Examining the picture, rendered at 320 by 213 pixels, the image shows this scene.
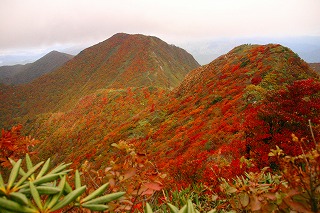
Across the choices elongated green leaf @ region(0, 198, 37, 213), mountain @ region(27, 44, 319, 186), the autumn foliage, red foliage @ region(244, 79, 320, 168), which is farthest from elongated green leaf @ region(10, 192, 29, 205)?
red foliage @ region(244, 79, 320, 168)

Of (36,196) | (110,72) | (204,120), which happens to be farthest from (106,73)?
(36,196)

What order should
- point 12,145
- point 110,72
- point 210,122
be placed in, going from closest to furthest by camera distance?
point 12,145 < point 210,122 < point 110,72

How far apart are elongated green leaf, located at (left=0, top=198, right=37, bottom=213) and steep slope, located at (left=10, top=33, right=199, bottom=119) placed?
2872 inches

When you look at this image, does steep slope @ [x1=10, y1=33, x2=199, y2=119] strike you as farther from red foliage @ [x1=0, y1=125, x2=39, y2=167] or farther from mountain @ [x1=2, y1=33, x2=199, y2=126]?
red foliage @ [x1=0, y1=125, x2=39, y2=167]

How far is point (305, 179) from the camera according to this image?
151cm

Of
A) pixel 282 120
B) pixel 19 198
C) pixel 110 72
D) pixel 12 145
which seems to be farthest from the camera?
pixel 110 72

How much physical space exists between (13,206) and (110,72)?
10449cm

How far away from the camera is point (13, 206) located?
1109 millimetres

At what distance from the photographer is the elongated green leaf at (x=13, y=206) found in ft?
3.59

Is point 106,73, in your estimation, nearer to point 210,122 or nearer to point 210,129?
point 210,122

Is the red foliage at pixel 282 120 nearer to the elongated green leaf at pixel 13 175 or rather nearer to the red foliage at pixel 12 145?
the red foliage at pixel 12 145

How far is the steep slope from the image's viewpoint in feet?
289

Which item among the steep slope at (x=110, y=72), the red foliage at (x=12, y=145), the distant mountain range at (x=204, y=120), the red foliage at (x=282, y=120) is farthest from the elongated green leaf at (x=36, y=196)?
the steep slope at (x=110, y=72)

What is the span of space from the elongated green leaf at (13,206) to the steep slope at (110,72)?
7296 centimetres
